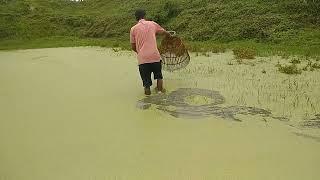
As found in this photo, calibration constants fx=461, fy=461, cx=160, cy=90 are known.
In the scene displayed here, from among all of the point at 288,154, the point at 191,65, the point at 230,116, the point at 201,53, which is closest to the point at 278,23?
the point at 201,53

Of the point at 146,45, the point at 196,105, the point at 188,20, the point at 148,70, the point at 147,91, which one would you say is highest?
the point at 188,20

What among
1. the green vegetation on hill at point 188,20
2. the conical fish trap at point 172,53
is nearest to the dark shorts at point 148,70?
the conical fish trap at point 172,53

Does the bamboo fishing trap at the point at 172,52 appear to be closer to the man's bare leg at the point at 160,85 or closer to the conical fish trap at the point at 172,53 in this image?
the conical fish trap at the point at 172,53

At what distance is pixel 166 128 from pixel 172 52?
3.65 metres

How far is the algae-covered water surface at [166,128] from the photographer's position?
15.3 feet

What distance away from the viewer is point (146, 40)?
25.5 ft

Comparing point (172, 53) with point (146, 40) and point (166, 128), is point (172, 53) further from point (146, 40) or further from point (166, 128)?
point (166, 128)

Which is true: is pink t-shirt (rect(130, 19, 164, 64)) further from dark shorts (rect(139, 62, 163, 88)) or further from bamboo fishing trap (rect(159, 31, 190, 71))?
bamboo fishing trap (rect(159, 31, 190, 71))

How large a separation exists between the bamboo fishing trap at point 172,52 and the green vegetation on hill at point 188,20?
627cm

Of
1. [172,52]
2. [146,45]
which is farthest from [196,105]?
[172,52]

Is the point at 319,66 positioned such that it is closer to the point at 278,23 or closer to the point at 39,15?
the point at 278,23

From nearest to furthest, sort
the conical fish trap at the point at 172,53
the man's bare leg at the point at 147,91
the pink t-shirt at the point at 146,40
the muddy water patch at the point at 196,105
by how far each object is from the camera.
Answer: the muddy water patch at the point at 196,105 → the pink t-shirt at the point at 146,40 → the man's bare leg at the point at 147,91 → the conical fish trap at the point at 172,53

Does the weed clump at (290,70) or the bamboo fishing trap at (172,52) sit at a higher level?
the bamboo fishing trap at (172,52)

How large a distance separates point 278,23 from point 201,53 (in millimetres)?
6862
